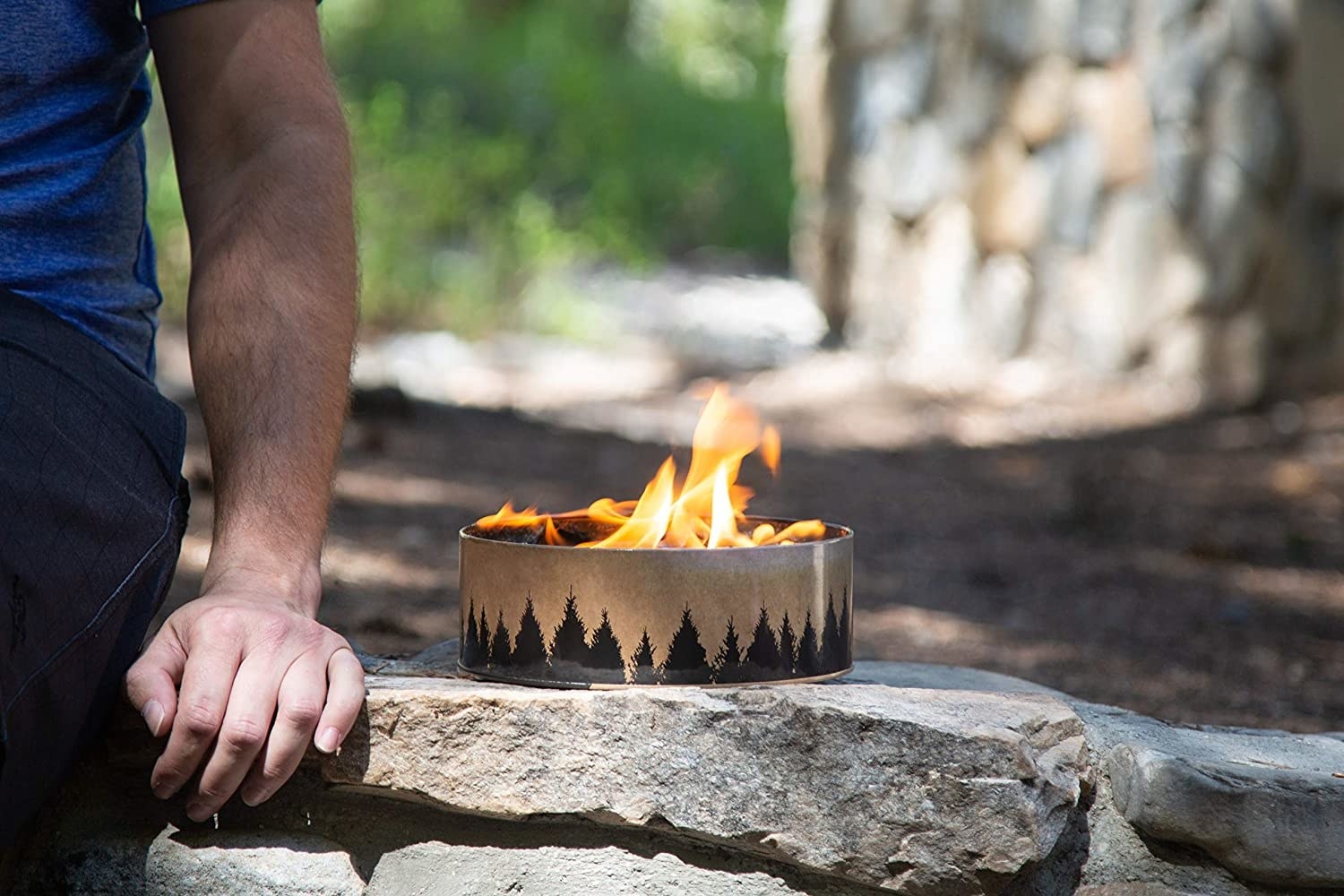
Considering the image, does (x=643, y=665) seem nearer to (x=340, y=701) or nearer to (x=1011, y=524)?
(x=340, y=701)

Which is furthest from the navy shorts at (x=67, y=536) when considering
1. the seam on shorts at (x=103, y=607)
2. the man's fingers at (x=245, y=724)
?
the man's fingers at (x=245, y=724)

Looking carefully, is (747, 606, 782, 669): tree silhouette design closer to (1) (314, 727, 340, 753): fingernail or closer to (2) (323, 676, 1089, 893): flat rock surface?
(2) (323, 676, 1089, 893): flat rock surface

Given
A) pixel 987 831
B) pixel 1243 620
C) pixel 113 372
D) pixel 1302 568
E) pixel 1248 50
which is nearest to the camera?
pixel 987 831

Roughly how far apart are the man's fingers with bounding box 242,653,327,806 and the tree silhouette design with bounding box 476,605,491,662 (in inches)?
8.5

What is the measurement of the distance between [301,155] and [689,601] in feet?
2.08

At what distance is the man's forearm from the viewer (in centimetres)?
151

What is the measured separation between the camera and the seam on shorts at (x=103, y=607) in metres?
1.27

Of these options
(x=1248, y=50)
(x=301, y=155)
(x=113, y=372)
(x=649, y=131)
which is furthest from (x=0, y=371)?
(x=649, y=131)

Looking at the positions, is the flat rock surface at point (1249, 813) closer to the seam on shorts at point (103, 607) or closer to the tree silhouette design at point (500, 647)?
the tree silhouette design at point (500, 647)

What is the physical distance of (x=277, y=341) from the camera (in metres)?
1.59

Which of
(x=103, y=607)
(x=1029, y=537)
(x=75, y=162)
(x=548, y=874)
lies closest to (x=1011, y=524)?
(x=1029, y=537)

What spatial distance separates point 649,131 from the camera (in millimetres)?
15102

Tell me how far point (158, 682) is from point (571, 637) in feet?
1.21

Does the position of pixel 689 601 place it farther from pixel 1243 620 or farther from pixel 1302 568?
pixel 1302 568
